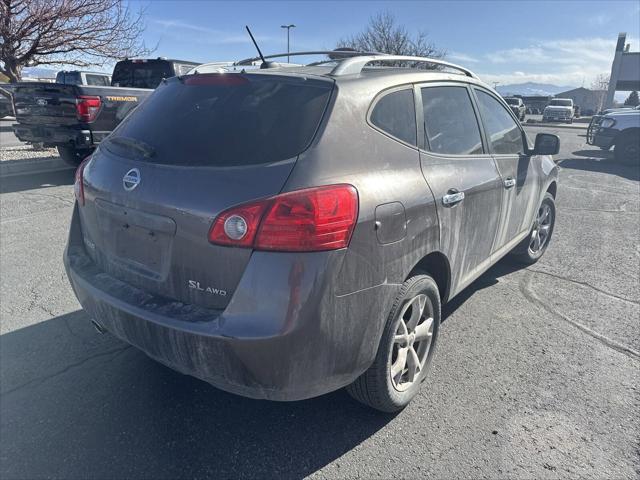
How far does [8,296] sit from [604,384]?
4497mm

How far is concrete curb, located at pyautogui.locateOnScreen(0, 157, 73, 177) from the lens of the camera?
883cm

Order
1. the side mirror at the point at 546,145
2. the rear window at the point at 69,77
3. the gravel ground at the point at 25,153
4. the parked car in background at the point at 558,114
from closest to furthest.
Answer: the side mirror at the point at 546,145, the gravel ground at the point at 25,153, the rear window at the point at 69,77, the parked car in background at the point at 558,114

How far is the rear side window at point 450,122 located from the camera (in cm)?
276

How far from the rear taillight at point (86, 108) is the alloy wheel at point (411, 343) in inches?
291

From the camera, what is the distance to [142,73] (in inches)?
427

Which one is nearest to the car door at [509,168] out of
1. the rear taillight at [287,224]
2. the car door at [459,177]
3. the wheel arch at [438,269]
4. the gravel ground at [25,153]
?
the car door at [459,177]

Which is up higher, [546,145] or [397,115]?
[397,115]

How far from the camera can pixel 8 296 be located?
150 inches

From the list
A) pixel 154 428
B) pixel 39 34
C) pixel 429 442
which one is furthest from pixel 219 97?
pixel 39 34

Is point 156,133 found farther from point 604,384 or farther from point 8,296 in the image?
point 604,384

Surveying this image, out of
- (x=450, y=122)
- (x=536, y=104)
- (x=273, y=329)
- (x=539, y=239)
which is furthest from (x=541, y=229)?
(x=536, y=104)

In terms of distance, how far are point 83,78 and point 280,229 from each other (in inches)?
697

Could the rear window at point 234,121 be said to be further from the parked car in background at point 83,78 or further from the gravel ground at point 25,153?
the parked car in background at point 83,78

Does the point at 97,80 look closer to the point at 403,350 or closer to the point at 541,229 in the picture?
the point at 541,229
